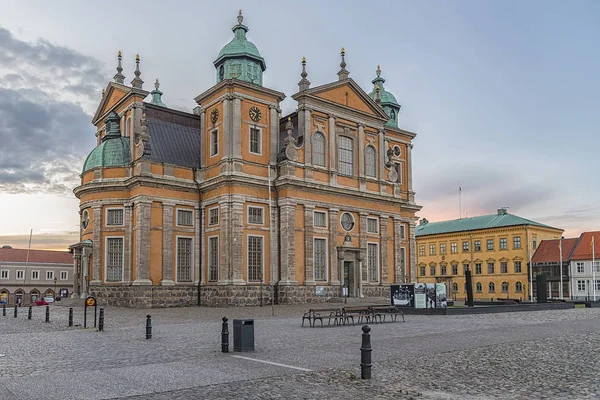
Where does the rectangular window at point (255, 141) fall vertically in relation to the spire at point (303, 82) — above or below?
below

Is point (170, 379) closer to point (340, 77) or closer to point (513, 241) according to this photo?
point (340, 77)

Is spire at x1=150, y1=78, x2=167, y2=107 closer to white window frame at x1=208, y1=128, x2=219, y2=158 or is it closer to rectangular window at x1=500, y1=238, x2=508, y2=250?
white window frame at x1=208, y1=128, x2=219, y2=158

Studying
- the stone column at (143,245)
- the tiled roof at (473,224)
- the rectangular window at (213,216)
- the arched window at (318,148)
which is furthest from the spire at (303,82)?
the tiled roof at (473,224)

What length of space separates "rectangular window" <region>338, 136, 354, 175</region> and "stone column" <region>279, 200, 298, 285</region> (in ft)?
21.5

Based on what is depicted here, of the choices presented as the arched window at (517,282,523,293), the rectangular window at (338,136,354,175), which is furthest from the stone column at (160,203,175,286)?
the arched window at (517,282,523,293)

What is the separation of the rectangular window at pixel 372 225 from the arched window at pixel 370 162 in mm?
3852

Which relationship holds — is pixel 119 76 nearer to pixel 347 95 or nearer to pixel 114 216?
pixel 114 216

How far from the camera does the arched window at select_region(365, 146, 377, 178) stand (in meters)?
50.7

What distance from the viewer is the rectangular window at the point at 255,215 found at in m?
43.8

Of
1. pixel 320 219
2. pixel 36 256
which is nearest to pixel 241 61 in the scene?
pixel 320 219

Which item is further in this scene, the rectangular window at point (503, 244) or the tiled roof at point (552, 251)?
the rectangular window at point (503, 244)

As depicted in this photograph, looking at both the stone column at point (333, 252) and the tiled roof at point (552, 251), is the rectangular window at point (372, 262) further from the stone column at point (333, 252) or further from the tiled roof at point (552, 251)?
the tiled roof at point (552, 251)

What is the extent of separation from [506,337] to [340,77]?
33.4m

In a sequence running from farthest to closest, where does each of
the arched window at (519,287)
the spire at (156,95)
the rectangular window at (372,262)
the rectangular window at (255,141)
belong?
the arched window at (519,287)
the spire at (156,95)
the rectangular window at (372,262)
the rectangular window at (255,141)
